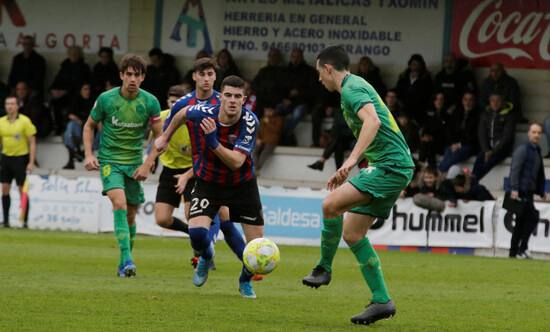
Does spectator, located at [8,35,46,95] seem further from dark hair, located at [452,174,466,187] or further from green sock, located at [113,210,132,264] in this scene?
green sock, located at [113,210,132,264]

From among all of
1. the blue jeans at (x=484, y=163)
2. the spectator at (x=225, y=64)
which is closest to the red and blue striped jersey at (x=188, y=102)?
the blue jeans at (x=484, y=163)

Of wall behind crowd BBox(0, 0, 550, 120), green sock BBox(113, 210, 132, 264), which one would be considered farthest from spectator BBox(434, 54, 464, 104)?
green sock BBox(113, 210, 132, 264)

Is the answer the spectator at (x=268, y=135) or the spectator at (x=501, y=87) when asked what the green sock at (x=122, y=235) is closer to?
the spectator at (x=268, y=135)

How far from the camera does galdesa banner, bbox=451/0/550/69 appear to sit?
76.7ft

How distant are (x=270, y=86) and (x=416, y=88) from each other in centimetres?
280

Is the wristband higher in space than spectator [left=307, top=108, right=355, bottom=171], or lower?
higher

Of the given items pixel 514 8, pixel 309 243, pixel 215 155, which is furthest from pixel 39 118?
pixel 215 155

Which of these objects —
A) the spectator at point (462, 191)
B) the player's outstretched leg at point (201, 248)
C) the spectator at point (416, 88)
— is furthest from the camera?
the spectator at point (416, 88)

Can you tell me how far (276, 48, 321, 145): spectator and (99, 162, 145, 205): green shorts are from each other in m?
10.4

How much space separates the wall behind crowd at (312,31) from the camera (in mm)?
23609

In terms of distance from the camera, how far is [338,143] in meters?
22.6

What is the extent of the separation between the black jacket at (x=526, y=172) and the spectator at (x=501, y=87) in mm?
3254

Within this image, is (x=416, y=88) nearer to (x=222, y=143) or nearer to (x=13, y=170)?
(x=13, y=170)

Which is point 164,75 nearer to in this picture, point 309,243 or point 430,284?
point 309,243
